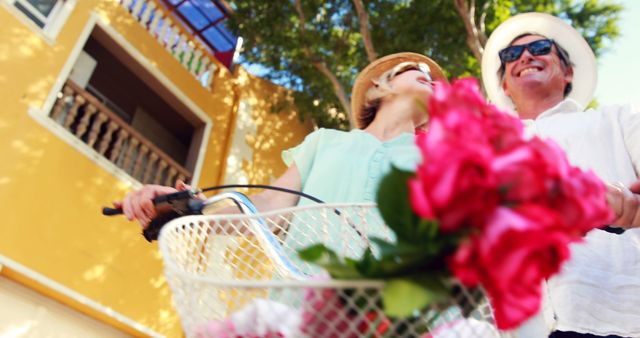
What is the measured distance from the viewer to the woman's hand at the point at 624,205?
1193 millimetres

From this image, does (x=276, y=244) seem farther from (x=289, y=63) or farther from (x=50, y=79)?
(x=289, y=63)

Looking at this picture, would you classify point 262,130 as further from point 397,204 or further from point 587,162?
point 397,204

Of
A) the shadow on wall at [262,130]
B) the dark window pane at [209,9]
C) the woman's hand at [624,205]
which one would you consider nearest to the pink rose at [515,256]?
the woman's hand at [624,205]

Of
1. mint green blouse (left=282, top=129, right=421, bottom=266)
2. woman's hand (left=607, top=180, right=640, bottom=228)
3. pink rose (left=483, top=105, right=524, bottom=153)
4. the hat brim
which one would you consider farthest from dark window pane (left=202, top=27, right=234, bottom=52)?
pink rose (left=483, top=105, right=524, bottom=153)

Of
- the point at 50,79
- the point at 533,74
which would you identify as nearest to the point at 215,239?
the point at 533,74

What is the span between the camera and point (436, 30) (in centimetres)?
869

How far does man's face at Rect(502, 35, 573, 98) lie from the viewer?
2.34 metres

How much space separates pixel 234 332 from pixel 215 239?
1.34 ft

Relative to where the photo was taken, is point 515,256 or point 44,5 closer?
point 515,256

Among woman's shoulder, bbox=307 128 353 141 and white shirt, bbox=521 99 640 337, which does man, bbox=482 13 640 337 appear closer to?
white shirt, bbox=521 99 640 337

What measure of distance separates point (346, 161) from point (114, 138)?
6876mm

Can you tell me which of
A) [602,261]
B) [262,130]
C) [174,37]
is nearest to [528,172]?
[602,261]

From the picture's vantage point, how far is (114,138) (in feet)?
25.9

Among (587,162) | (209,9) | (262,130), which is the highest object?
(209,9)
